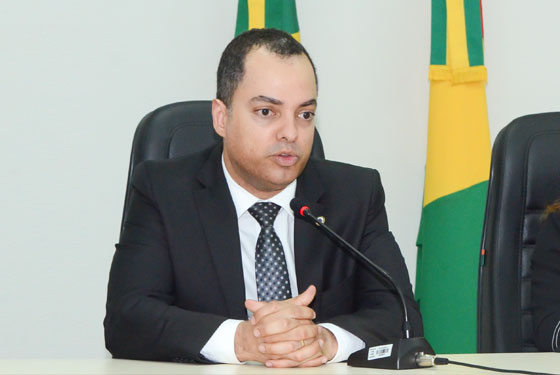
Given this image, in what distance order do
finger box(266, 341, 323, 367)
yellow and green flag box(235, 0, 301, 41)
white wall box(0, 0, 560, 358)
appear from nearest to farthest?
finger box(266, 341, 323, 367)
white wall box(0, 0, 560, 358)
yellow and green flag box(235, 0, 301, 41)

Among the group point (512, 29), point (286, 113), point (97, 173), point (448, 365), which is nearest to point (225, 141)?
point (286, 113)

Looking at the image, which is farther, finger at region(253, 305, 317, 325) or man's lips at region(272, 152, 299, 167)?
man's lips at region(272, 152, 299, 167)

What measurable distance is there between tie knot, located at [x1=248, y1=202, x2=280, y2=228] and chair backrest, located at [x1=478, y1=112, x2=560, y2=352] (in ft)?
2.15

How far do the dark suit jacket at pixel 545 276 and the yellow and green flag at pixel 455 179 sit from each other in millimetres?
902

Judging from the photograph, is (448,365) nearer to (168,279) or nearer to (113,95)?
(168,279)

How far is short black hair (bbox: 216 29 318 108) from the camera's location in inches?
88.3

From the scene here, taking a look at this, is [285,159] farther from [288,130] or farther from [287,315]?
[287,315]

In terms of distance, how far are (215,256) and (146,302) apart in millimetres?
250

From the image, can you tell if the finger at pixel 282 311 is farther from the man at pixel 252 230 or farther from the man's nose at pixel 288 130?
the man's nose at pixel 288 130

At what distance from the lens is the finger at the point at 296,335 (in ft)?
5.87

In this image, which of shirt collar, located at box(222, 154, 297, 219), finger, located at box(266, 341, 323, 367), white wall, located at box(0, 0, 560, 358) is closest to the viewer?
finger, located at box(266, 341, 323, 367)

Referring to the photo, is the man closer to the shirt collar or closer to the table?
the shirt collar

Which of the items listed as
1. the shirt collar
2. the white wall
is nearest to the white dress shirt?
the shirt collar

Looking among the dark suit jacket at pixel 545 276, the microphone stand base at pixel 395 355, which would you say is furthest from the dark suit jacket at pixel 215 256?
the dark suit jacket at pixel 545 276
